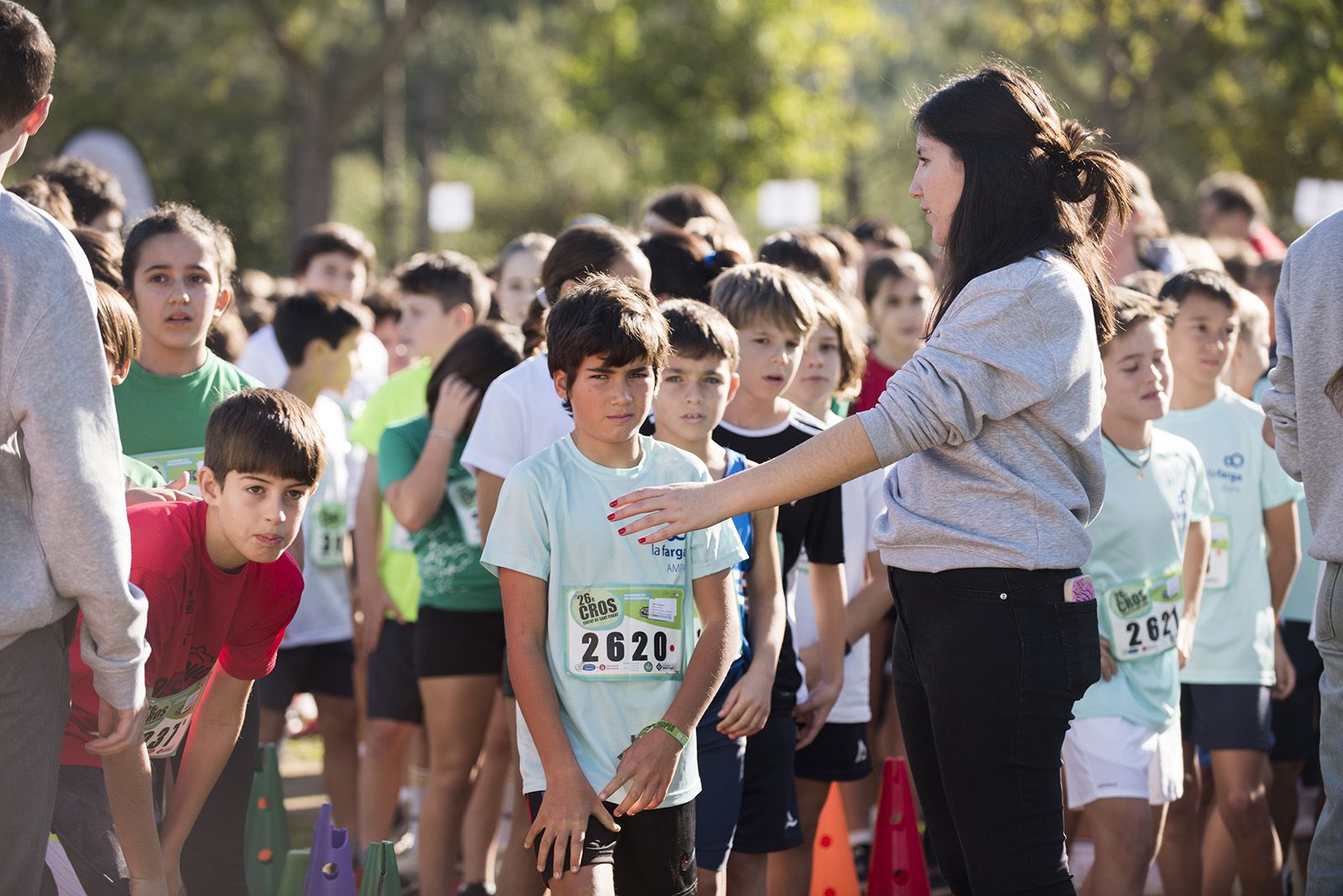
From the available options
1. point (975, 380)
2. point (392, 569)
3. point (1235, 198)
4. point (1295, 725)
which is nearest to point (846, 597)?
point (975, 380)

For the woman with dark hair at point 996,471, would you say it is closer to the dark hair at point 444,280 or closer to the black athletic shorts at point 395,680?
the black athletic shorts at point 395,680

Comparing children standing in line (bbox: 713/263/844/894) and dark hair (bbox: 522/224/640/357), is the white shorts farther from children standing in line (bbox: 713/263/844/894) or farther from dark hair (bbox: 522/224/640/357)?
dark hair (bbox: 522/224/640/357)

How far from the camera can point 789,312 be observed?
4262 mm

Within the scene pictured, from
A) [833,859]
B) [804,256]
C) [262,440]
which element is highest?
[804,256]

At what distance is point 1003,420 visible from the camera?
3094 millimetres

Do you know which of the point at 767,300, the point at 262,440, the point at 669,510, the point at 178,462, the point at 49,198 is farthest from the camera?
the point at 49,198

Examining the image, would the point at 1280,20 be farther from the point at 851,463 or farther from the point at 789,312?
the point at 851,463

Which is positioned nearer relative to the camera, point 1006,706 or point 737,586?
point 1006,706

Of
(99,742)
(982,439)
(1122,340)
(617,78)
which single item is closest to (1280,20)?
(617,78)

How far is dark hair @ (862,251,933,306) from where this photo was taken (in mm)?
6621

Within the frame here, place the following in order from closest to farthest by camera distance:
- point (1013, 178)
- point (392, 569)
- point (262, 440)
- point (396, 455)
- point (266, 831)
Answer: point (1013, 178) → point (262, 440) → point (266, 831) → point (396, 455) → point (392, 569)

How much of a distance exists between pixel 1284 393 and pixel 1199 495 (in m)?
1.17

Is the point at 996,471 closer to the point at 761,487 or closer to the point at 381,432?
the point at 761,487

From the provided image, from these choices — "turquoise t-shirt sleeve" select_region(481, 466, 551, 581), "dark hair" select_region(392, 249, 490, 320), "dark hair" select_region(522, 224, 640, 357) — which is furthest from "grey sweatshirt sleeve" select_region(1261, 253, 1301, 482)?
"dark hair" select_region(392, 249, 490, 320)
